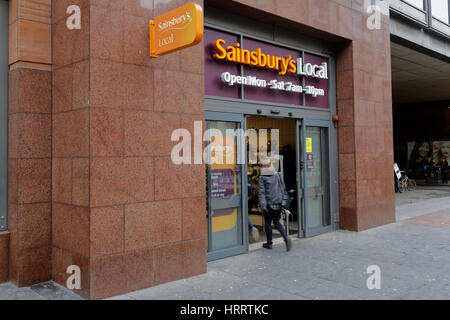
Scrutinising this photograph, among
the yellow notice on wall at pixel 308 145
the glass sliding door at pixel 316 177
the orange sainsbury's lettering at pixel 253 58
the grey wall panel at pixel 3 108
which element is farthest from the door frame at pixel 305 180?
the grey wall panel at pixel 3 108

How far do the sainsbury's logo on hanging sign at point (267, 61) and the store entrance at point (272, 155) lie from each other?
58.8 inches

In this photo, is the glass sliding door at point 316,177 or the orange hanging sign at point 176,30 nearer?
the orange hanging sign at point 176,30

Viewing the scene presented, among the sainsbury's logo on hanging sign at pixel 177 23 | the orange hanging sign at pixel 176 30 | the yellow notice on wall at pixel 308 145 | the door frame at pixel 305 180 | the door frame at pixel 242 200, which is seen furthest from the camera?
the yellow notice on wall at pixel 308 145

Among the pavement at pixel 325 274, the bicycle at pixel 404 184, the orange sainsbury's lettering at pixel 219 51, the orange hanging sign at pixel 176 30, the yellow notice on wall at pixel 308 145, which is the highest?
the orange sainsbury's lettering at pixel 219 51

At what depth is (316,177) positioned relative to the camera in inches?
371

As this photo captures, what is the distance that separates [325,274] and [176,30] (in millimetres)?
4082

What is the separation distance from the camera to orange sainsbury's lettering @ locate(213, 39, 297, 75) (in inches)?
280

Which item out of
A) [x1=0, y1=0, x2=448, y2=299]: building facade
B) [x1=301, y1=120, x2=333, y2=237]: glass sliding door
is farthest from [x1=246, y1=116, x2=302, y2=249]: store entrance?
[x1=0, y1=0, x2=448, y2=299]: building facade

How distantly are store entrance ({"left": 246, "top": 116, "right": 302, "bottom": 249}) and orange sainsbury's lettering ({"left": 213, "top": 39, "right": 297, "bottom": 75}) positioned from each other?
1.98 meters

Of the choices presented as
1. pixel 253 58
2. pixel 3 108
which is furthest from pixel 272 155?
pixel 3 108

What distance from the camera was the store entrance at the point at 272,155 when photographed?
10.2 meters

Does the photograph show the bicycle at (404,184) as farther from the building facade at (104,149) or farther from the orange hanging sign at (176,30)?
the orange hanging sign at (176,30)

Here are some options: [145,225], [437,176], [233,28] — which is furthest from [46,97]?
[437,176]

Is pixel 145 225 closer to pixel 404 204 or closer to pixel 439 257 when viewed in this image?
pixel 439 257
